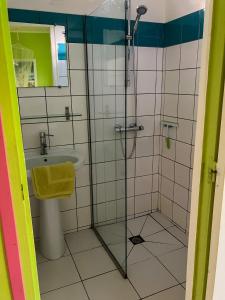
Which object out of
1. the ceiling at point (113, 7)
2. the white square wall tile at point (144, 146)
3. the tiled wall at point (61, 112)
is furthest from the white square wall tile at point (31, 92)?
the white square wall tile at point (144, 146)

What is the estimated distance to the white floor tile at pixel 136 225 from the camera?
240 cm

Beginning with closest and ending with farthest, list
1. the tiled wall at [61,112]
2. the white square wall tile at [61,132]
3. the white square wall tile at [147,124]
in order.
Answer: the tiled wall at [61,112] < the white square wall tile at [61,132] < the white square wall tile at [147,124]

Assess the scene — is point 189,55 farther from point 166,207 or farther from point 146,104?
point 166,207

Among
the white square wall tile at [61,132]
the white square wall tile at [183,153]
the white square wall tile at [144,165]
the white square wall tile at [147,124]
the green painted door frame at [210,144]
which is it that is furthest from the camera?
the white square wall tile at [144,165]

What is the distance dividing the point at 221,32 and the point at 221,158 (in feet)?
1.34

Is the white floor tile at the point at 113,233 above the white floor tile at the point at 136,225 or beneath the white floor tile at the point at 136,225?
above

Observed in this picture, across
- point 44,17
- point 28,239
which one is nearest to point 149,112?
point 44,17

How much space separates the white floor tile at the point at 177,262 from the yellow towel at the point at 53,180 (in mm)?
958

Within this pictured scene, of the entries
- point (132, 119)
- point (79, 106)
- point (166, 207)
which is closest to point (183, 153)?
point (132, 119)

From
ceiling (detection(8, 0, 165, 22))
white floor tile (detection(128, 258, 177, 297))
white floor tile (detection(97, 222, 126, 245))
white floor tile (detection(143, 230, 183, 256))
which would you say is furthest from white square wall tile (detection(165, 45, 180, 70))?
white floor tile (detection(128, 258, 177, 297))

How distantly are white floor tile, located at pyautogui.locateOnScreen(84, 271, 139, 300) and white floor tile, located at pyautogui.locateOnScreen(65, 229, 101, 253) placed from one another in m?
0.37

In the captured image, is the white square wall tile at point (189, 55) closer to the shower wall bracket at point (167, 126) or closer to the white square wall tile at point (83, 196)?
the shower wall bracket at point (167, 126)

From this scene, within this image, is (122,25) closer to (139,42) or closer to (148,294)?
(139,42)

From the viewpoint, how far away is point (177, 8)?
2045 mm
